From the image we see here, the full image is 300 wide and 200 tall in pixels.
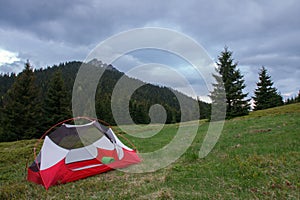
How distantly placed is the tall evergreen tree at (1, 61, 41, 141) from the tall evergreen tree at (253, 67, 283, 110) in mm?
45744

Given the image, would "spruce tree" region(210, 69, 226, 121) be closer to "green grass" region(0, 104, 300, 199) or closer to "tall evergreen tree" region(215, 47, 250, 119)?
"tall evergreen tree" region(215, 47, 250, 119)

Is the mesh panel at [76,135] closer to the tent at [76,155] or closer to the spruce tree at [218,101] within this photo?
the tent at [76,155]

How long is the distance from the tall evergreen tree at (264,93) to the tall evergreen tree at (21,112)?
45744mm

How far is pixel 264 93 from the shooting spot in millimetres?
50438

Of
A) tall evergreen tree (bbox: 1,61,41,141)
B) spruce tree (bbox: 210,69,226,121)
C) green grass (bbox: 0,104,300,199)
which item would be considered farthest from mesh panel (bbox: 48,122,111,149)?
spruce tree (bbox: 210,69,226,121)

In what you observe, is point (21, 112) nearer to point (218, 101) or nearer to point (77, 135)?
point (77, 135)

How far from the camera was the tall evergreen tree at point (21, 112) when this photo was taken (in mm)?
33281

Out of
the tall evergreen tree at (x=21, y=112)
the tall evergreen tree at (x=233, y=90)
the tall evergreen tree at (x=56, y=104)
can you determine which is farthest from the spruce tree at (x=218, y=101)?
the tall evergreen tree at (x=21, y=112)

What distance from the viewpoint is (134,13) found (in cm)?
1589

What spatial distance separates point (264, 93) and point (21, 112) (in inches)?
1945

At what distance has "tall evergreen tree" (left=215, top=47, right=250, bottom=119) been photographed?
127ft

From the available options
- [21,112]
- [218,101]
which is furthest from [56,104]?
[218,101]

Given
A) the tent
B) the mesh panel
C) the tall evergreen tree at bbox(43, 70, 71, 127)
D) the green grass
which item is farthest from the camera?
the tall evergreen tree at bbox(43, 70, 71, 127)

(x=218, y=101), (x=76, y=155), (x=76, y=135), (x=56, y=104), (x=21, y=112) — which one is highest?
(x=218, y=101)
